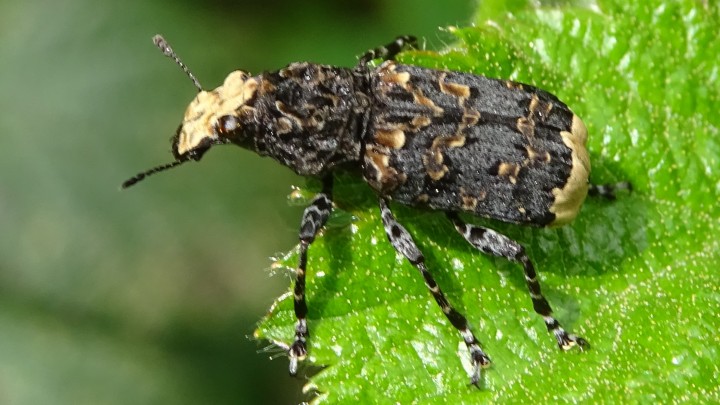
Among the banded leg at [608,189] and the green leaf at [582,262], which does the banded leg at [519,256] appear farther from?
the banded leg at [608,189]

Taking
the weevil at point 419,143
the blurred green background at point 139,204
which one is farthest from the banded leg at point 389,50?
the blurred green background at point 139,204

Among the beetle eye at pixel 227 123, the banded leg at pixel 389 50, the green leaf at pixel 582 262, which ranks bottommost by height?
the green leaf at pixel 582 262

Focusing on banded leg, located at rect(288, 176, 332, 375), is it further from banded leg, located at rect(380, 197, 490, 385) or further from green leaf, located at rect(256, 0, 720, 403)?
banded leg, located at rect(380, 197, 490, 385)

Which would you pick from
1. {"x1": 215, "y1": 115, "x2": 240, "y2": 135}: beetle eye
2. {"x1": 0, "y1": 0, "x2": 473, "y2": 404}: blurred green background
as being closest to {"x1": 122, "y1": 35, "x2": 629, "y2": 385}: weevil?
{"x1": 215, "y1": 115, "x2": 240, "y2": 135}: beetle eye

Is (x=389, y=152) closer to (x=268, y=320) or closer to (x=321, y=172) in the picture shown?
(x=321, y=172)

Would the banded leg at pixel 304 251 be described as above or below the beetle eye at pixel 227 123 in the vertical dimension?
below
